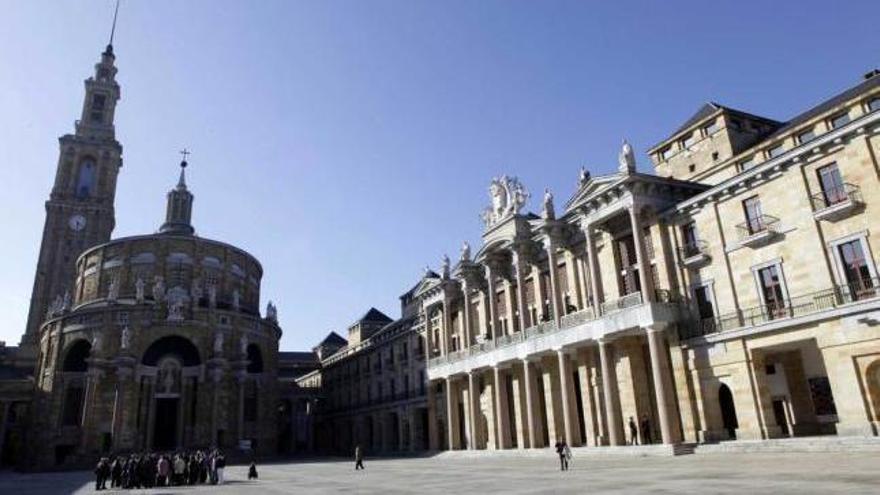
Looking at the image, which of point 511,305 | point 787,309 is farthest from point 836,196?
point 511,305

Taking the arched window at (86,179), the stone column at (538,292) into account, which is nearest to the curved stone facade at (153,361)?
the arched window at (86,179)

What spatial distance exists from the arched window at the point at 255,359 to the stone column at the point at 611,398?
4644 cm

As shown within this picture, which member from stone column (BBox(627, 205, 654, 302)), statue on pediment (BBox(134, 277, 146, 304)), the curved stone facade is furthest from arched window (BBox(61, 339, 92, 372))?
stone column (BBox(627, 205, 654, 302))

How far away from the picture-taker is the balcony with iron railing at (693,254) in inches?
1173

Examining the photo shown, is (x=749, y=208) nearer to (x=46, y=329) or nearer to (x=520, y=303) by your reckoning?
(x=520, y=303)

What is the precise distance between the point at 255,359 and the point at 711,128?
5247cm

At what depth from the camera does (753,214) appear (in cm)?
2828

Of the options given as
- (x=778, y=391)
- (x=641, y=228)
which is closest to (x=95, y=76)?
(x=641, y=228)

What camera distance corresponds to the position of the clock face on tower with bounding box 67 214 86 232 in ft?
292

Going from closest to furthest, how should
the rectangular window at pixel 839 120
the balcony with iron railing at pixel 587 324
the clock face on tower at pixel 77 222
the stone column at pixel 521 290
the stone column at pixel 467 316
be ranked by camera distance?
the balcony with iron railing at pixel 587 324, the rectangular window at pixel 839 120, the stone column at pixel 521 290, the stone column at pixel 467 316, the clock face on tower at pixel 77 222

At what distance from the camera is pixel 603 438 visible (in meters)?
34.3

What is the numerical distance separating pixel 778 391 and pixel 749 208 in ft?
30.6

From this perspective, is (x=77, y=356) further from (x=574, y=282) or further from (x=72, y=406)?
(x=574, y=282)

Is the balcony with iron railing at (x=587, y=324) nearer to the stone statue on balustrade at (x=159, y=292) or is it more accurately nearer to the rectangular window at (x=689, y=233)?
the rectangular window at (x=689, y=233)
